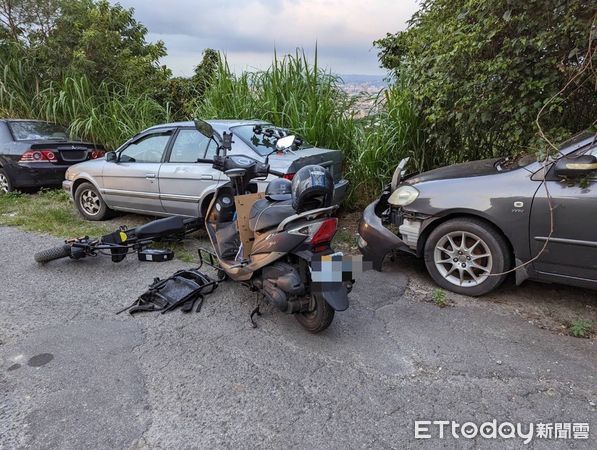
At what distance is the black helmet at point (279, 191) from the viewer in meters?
3.54

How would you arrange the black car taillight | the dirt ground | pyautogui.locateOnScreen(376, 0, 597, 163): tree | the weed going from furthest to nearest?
the black car taillight → pyautogui.locateOnScreen(376, 0, 597, 163): tree → the weed → the dirt ground

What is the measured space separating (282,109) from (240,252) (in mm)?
4020

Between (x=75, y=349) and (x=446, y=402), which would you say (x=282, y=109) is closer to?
(x=75, y=349)

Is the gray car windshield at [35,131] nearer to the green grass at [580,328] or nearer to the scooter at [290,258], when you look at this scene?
the scooter at [290,258]

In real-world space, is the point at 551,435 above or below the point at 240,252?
below

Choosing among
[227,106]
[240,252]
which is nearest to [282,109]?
[227,106]

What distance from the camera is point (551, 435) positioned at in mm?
2240

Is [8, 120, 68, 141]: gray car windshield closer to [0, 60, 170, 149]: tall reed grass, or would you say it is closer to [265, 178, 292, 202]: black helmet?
[0, 60, 170, 149]: tall reed grass

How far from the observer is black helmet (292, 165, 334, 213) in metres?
2.99

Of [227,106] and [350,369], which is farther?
[227,106]

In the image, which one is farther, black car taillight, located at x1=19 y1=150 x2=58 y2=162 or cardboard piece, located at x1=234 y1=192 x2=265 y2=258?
black car taillight, located at x1=19 y1=150 x2=58 y2=162

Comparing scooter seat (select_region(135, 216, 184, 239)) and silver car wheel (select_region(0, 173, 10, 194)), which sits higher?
silver car wheel (select_region(0, 173, 10, 194))

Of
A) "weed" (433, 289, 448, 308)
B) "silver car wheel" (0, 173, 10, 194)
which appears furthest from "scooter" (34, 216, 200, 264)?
"silver car wheel" (0, 173, 10, 194)

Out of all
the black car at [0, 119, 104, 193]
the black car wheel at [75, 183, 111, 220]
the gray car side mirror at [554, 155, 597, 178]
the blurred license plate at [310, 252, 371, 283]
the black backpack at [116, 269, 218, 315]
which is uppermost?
the black car at [0, 119, 104, 193]
